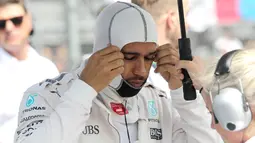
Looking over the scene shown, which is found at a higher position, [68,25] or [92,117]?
[68,25]

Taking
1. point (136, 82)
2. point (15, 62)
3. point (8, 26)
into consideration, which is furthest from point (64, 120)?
point (8, 26)

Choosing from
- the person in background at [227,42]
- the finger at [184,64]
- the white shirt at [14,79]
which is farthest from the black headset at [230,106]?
the person in background at [227,42]

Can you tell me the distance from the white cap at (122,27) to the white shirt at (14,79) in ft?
4.15

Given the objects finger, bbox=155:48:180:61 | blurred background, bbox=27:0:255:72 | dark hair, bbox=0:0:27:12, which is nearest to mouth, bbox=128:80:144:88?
finger, bbox=155:48:180:61

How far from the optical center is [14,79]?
155 inches

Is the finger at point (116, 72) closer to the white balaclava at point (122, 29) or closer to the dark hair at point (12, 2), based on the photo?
the white balaclava at point (122, 29)

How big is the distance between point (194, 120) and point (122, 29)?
1.42 feet

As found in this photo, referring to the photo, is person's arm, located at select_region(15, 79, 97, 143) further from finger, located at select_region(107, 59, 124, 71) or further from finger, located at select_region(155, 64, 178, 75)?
finger, located at select_region(155, 64, 178, 75)

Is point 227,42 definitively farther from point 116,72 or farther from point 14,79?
point 116,72

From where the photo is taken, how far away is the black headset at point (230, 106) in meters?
2.53

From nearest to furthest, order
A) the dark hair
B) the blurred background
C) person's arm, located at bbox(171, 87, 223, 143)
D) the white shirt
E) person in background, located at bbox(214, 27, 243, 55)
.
A: person's arm, located at bbox(171, 87, 223, 143) < the white shirt < the dark hair < the blurred background < person in background, located at bbox(214, 27, 243, 55)

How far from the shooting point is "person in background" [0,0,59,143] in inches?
152

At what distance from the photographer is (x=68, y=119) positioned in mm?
2375

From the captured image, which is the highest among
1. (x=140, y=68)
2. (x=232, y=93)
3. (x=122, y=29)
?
(x=122, y=29)
